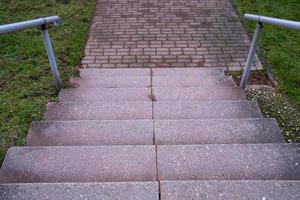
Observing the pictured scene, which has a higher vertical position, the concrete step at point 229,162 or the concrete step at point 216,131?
the concrete step at point 229,162

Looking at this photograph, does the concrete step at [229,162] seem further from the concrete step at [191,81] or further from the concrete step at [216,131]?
the concrete step at [191,81]

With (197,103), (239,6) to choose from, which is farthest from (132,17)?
(197,103)

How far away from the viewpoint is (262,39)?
252 inches

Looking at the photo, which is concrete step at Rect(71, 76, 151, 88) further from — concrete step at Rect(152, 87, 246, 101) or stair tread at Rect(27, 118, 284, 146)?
stair tread at Rect(27, 118, 284, 146)

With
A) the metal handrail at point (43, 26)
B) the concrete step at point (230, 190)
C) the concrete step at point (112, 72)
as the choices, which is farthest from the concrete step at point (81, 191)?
the concrete step at point (112, 72)

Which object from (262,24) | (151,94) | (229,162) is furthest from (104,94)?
(229,162)

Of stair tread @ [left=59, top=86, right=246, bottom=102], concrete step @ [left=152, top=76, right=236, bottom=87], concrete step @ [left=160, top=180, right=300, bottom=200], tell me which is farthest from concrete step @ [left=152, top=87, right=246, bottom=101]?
concrete step @ [left=160, top=180, right=300, bottom=200]

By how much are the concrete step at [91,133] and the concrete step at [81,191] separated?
0.79 meters

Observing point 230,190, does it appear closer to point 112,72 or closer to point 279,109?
point 279,109

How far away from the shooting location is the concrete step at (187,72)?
5574 millimetres

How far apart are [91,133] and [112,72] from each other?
7.78ft

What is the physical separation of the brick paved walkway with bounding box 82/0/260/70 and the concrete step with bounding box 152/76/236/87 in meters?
0.70

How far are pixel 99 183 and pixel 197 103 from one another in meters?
1.76

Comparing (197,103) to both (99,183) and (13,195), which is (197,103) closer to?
(99,183)
